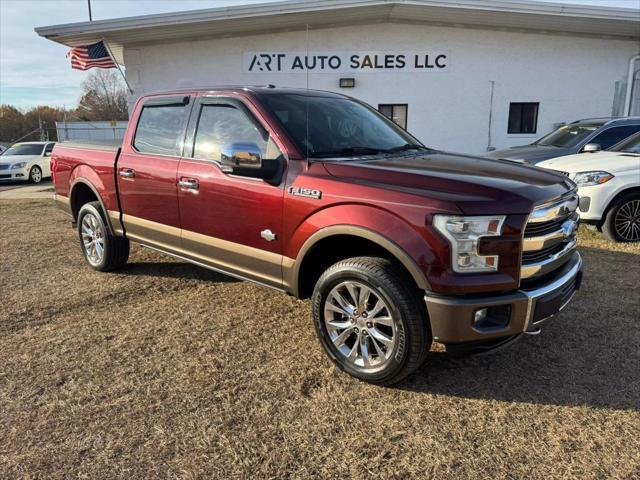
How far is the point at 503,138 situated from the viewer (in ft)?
44.8

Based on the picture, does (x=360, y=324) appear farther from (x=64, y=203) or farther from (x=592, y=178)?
(x=592, y=178)

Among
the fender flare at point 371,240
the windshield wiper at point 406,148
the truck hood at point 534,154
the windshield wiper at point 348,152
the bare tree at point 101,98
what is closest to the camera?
the fender flare at point 371,240

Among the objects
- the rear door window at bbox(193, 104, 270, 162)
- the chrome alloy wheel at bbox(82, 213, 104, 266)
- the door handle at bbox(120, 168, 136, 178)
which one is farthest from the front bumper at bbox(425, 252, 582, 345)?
the chrome alloy wheel at bbox(82, 213, 104, 266)

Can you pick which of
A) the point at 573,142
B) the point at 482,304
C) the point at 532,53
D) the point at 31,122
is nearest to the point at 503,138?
the point at 532,53

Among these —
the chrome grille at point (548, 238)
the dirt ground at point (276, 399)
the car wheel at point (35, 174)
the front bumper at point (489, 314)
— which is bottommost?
the dirt ground at point (276, 399)

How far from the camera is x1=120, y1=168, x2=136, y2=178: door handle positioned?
4.68 metres

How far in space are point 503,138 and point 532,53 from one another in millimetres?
2345

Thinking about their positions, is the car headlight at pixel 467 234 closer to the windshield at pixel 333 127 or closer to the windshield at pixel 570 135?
the windshield at pixel 333 127

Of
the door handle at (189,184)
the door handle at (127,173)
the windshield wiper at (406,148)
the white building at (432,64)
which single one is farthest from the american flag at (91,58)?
the windshield wiper at (406,148)

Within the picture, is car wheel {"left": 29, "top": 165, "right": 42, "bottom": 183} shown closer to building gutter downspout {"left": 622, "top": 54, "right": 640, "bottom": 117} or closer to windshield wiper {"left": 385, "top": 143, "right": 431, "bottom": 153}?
windshield wiper {"left": 385, "top": 143, "right": 431, "bottom": 153}

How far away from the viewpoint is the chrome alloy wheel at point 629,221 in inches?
253

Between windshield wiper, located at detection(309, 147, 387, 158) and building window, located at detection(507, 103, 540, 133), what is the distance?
11.2 m

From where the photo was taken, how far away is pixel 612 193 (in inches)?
247

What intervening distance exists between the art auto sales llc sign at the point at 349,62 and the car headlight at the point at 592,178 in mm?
7696
